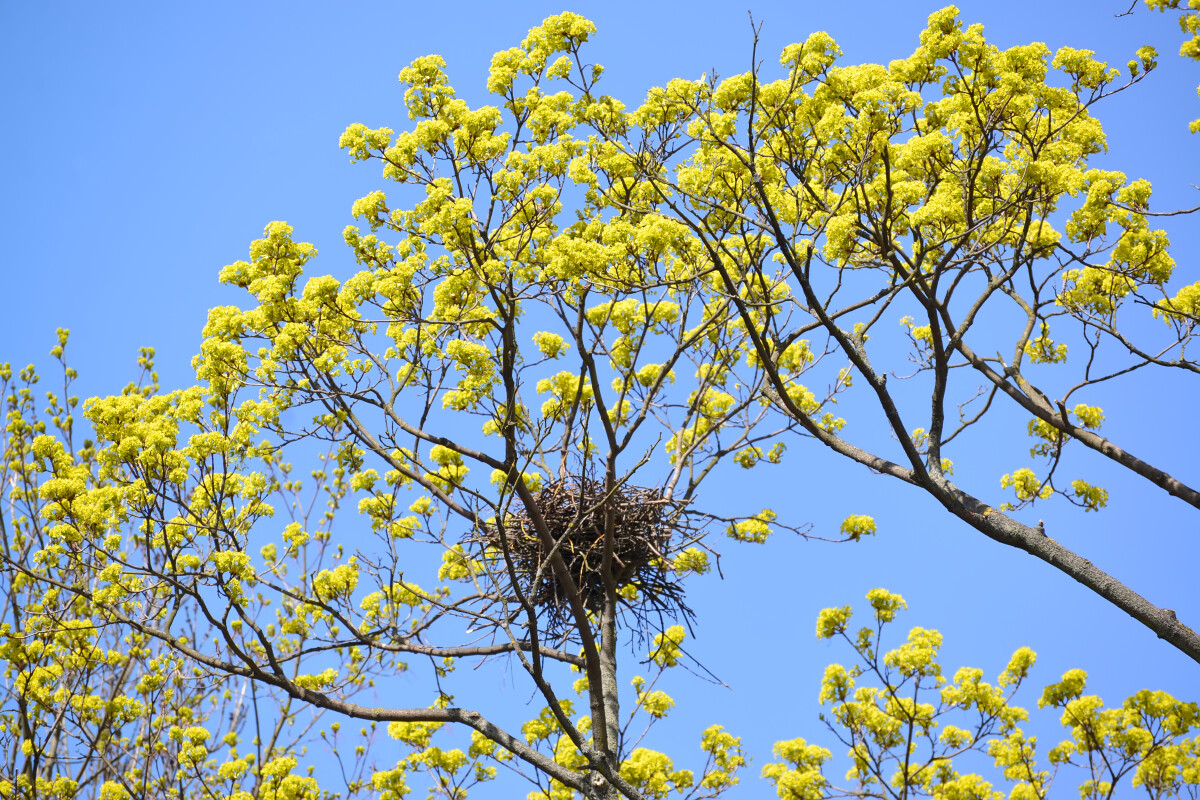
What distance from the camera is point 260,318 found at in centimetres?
610

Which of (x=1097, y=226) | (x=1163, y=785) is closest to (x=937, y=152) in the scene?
(x=1097, y=226)

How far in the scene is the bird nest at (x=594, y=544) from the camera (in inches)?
297

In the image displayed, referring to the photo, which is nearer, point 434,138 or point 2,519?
point 434,138

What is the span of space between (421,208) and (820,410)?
439cm

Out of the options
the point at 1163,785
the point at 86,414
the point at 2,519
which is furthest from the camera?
the point at 1163,785

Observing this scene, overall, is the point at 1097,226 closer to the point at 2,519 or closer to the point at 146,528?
the point at 146,528

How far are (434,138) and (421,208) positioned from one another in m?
0.43

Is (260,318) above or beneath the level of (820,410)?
beneath

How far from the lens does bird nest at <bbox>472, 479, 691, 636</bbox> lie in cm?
754

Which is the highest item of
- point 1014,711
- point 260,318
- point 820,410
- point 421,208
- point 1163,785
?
point 820,410

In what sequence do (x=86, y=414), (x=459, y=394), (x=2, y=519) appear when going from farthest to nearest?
(x=2, y=519), (x=86, y=414), (x=459, y=394)

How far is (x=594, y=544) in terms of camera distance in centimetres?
746

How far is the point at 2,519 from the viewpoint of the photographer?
8273mm

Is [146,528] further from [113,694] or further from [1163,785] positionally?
[1163,785]
